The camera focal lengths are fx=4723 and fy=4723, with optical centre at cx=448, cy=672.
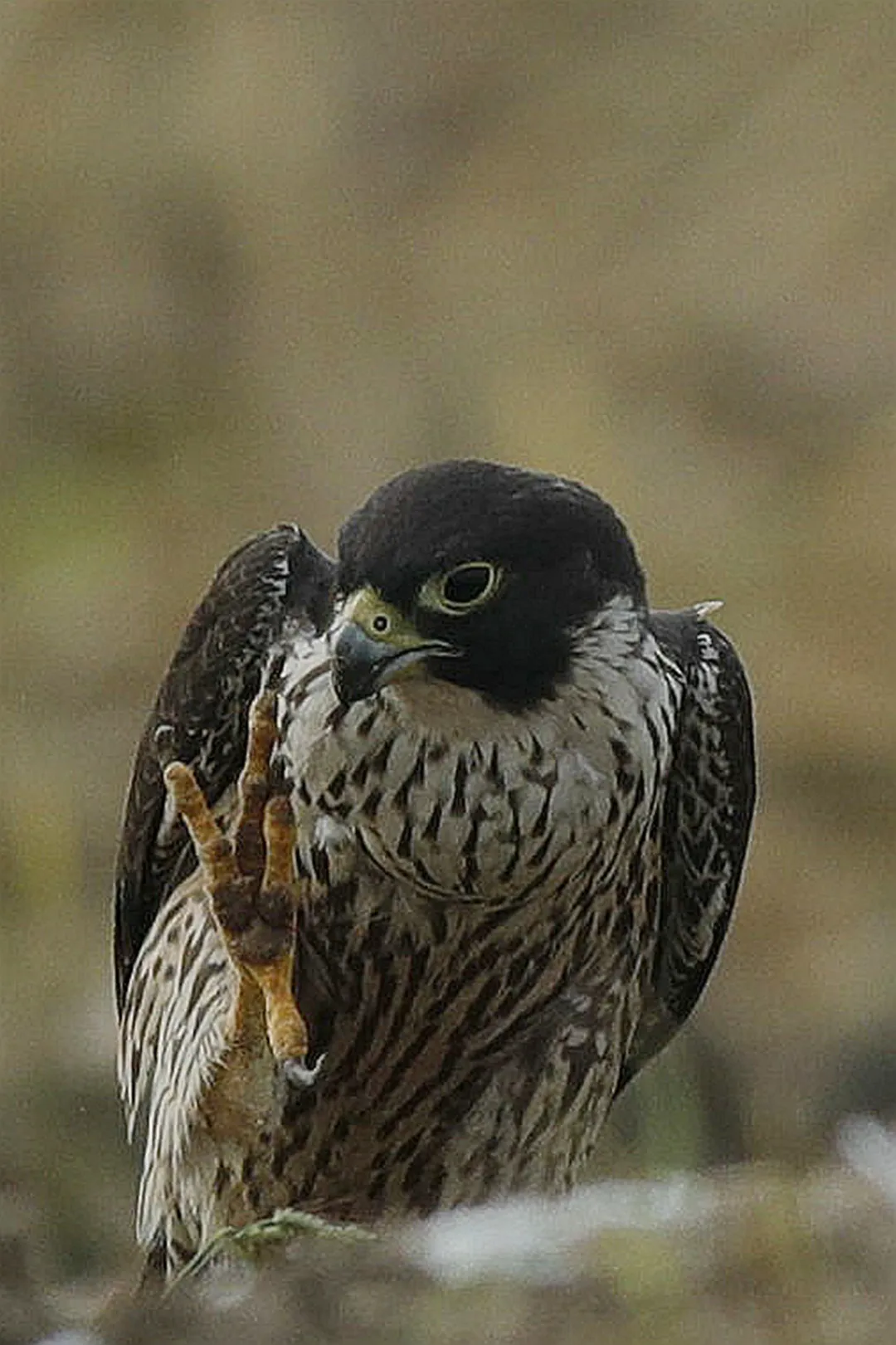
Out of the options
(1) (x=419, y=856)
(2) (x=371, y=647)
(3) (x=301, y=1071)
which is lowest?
→ (3) (x=301, y=1071)

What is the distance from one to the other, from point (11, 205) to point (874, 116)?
2.69 meters

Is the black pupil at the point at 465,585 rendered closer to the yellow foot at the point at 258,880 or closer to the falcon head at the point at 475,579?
the falcon head at the point at 475,579

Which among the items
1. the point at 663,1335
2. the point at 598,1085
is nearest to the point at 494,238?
the point at 598,1085

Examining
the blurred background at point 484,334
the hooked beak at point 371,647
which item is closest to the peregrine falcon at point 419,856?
the hooked beak at point 371,647

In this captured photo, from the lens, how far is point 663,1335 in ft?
13.0

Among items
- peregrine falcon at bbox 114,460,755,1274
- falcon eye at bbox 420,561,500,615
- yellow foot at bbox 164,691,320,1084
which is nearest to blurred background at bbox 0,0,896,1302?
peregrine falcon at bbox 114,460,755,1274

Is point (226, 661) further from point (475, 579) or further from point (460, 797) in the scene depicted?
point (475, 579)

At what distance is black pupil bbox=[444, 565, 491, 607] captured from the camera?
5.59 meters

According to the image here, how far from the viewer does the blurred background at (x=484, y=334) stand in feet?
35.9

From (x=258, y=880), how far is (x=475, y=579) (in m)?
0.54

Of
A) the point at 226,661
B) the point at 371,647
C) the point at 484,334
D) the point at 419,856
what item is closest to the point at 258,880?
the point at 419,856

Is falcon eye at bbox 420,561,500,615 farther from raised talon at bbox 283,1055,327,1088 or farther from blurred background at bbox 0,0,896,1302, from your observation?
blurred background at bbox 0,0,896,1302

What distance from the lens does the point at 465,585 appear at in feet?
18.4

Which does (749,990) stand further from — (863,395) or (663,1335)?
(663,1335)
